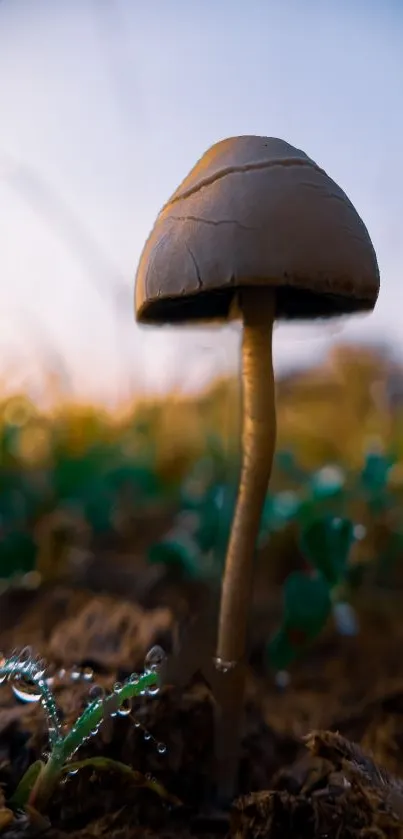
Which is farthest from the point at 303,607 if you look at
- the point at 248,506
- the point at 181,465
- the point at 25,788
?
the point at 181,465

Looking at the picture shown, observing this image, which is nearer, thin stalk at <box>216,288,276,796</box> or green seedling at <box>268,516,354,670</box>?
thin stalk at <box>216,288,276,796</box>

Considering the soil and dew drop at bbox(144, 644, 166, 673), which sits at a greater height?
dew drop at bbox(144, 644, 166, 673)

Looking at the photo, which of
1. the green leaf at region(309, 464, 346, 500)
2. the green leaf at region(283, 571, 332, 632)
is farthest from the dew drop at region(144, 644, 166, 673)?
the green leaf at region(309, 464, 346, 500)

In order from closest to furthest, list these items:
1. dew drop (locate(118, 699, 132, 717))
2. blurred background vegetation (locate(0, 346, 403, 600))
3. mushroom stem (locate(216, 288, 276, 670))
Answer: dew drop (locate(118, 699, 132, 717))
mushroom stem (locate(216, 288, 276, 670))
blurred background vegetation (locate(0, 346, 403, 600))

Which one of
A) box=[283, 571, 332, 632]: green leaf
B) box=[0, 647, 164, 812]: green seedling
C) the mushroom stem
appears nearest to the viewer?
box=[0, 647, 164, 812]: green seedling

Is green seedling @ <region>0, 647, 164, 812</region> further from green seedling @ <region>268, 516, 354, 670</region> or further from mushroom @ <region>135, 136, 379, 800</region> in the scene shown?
green seedling @ <region>268, 516, 354, 670</region>

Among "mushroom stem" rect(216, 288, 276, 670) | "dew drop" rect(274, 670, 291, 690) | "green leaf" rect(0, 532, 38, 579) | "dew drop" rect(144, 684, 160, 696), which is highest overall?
"mushroom stem" rect(216, 288, 276, 670)

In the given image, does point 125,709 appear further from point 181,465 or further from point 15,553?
point 181,465

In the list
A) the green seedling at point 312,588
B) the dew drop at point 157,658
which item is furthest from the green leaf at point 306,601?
the dew drop at point 157,658
